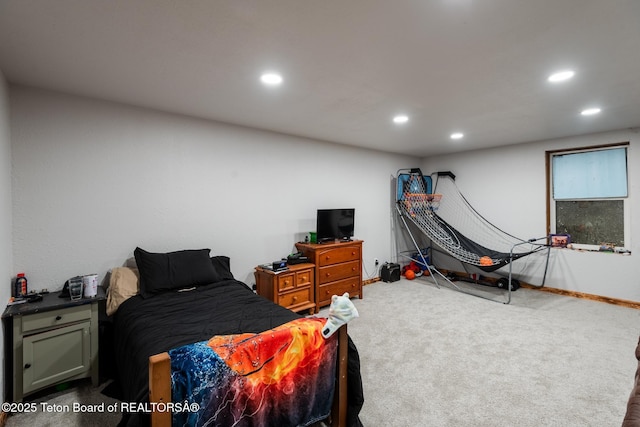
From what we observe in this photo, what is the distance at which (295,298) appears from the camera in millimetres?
3557

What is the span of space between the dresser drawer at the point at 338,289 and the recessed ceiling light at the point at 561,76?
3118 millimetres

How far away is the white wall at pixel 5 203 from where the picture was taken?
6.54ft

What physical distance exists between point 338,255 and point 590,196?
12.6 feet

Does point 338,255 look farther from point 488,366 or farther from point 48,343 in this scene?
point 48,343

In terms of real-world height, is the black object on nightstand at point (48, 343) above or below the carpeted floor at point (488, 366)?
above

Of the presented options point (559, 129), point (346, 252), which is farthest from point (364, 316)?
point (559, 129)

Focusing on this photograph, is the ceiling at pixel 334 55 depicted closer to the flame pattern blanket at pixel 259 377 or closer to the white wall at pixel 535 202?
the white wall at pixel 535 202

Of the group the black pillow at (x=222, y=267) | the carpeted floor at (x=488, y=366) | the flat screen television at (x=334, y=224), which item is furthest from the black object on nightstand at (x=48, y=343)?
the flat screen television at (x=334, y=224)

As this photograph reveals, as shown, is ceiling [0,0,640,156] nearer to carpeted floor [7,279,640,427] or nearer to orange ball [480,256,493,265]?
orange ball [480,256,493,265]

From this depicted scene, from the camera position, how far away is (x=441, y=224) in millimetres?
5414

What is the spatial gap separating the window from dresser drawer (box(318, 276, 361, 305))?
3302mm

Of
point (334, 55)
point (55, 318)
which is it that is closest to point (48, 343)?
point (55, 318)

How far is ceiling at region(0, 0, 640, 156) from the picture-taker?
144 centimetres

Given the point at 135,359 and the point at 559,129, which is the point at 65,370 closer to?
the point at 135,359
